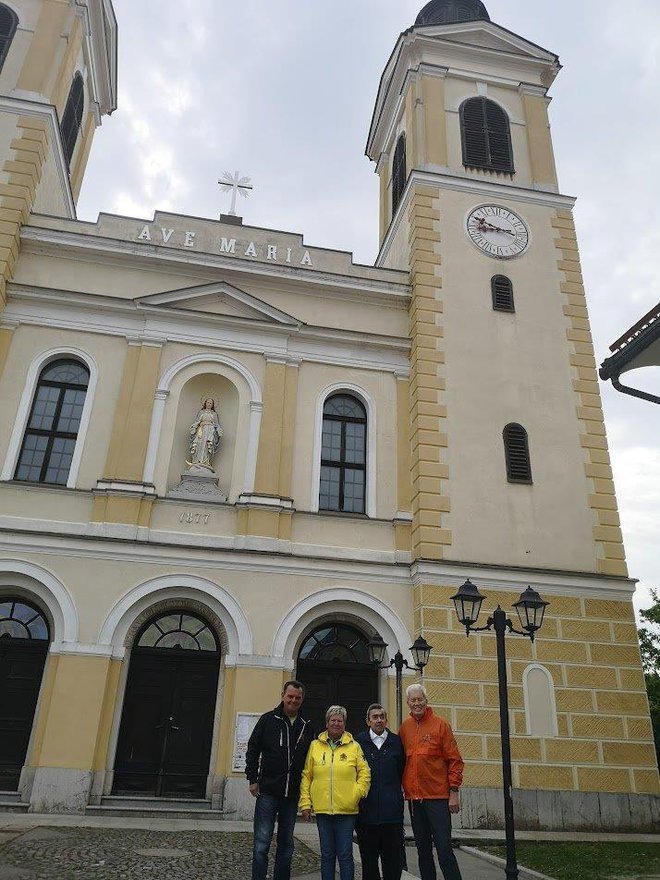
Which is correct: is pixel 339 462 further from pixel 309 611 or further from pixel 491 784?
pixel 491 784

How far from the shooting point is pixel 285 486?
15.5 m

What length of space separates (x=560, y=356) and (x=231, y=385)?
26.0ft

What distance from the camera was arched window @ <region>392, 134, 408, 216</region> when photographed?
2138 cm

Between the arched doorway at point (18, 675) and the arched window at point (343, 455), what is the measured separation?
6.25 meters

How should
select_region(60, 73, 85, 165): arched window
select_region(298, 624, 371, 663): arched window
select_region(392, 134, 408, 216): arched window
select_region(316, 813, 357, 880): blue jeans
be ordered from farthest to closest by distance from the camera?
select_region(392, 134, 408, 216): arched window < select_region(60, 73, 85, 165): arched window < select_region(298, 624, 371, 663): arched window < select_region(316, 813, 357, 880): blue jeans

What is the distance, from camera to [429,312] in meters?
17.3

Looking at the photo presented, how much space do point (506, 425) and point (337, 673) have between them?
6593 millimetres

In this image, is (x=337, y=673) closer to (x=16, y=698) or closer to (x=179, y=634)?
(x=179, y=634)

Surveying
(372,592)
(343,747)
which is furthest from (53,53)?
(343,747)

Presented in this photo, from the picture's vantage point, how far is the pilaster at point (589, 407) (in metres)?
15.5

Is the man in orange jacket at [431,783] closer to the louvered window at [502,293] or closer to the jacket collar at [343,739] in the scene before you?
the jacket collar at [343,739]

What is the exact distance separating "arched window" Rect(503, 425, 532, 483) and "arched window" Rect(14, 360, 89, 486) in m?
9.42

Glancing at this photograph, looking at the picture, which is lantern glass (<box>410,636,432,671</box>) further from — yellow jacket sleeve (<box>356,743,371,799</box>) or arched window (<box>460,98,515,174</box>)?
arched window (<box>460,98,515,174</box>)

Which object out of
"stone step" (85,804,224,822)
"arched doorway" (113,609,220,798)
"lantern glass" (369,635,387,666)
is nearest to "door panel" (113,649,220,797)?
"arched doorway" (113,609,220,798)
